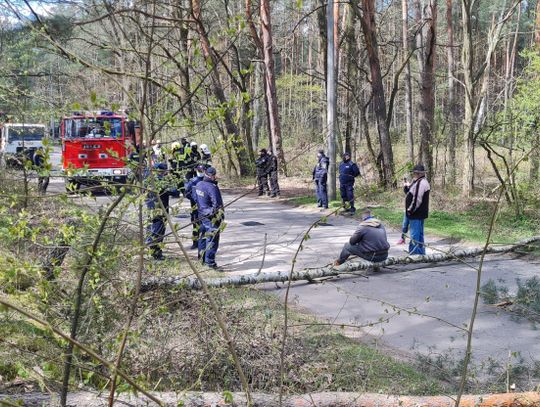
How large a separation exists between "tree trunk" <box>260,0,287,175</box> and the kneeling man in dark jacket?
12.5 metres

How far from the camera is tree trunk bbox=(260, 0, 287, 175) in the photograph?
71.4 ft

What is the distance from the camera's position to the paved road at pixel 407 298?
6637mm

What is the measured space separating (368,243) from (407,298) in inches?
53.7

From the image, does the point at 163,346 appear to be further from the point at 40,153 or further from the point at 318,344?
the point at 40,153

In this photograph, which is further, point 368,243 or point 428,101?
point 428,101

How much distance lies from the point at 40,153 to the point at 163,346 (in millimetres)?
2517

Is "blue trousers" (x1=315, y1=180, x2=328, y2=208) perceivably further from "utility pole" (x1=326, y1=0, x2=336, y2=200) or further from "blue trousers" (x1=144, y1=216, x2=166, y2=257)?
"blue trousers" (x1=144, y1=216, x2=166, y2=257)

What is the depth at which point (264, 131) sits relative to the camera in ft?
150

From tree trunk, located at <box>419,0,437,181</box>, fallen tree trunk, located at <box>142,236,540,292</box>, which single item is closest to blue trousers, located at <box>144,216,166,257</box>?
fallen tree trunk, located at <box>142,236,540,292</box>

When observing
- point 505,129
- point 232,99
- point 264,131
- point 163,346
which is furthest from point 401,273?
point 264,131

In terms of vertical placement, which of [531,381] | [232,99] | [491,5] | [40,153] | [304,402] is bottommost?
[531,381]

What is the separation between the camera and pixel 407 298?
330 inches

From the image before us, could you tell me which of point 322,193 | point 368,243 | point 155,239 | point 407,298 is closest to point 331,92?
point 322,193

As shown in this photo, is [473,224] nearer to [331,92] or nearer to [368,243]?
[368,243]
